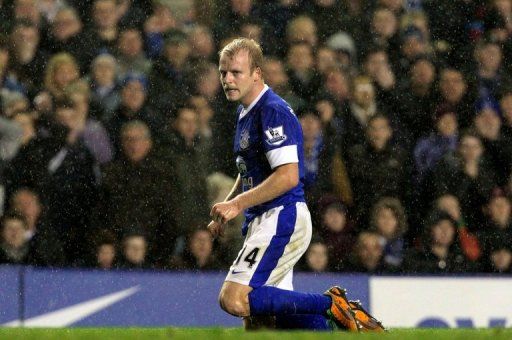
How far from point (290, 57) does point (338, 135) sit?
0.69 m

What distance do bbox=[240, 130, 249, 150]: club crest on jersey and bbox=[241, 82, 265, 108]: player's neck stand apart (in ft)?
0.48

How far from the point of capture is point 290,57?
8.37 meters

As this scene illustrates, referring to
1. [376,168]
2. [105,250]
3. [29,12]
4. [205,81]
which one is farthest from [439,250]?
[29,12]

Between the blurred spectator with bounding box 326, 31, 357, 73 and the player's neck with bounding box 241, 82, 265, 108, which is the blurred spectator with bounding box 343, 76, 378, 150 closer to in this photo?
the blurred spectator with bounding box 326, 31, 357, 73

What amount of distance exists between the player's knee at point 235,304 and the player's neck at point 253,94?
3.06ft

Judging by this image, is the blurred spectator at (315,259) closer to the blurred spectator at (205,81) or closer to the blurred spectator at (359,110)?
the blurred spectator at (359,110)

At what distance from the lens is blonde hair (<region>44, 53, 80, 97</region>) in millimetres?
7723

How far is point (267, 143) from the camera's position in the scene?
5129 millimetres

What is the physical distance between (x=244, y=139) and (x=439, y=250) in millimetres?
3512

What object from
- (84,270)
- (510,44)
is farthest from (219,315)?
(510,44)

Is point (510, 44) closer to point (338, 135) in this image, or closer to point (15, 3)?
point (338, 135)

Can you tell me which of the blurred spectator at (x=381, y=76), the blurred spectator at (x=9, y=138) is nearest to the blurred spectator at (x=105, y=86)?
the blurred spectator at (x=9, y=138)

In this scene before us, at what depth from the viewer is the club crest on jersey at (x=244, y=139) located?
208 inches

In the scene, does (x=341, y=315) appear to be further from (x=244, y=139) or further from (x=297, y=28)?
(x=297, y=28)
